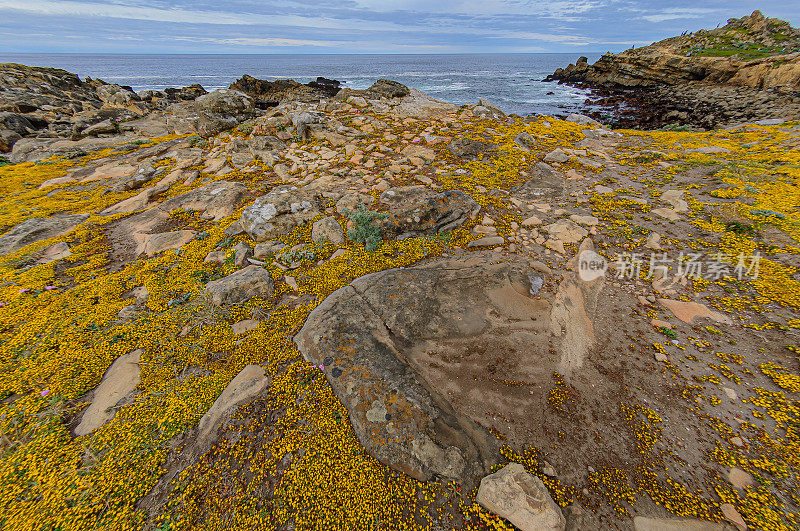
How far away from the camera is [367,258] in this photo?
248 inches

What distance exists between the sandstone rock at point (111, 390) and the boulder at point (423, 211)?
5.14 meters

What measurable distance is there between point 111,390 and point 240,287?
2229 millimetres

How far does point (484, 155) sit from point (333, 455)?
10561mm

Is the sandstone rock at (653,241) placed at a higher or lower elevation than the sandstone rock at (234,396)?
higher

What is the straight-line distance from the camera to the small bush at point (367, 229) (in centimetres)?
659

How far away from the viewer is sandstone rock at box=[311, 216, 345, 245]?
22.3 feet

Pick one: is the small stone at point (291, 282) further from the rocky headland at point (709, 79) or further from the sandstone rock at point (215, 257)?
the rocky headland at point (709, 79)

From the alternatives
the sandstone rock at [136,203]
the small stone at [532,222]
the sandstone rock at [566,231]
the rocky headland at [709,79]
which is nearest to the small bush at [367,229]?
the small stone at [532,222]

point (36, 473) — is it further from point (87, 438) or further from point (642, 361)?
point (642, 361)

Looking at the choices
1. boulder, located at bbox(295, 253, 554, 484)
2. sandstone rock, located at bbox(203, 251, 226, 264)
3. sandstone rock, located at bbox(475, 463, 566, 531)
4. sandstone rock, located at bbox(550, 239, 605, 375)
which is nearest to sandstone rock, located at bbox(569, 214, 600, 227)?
sandstone rock, located at bbox(550, 239, 605, 375)

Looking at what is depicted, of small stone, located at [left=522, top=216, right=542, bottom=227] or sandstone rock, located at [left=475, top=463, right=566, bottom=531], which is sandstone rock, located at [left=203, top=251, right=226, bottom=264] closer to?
sandstone rock, located at [left=475, top=463, right=566, bottom=531]

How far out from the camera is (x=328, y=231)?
6.90m

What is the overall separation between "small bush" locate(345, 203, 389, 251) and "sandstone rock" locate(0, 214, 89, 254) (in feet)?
Answer: 26.8

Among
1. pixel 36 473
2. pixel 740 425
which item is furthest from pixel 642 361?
pixel 36 473
